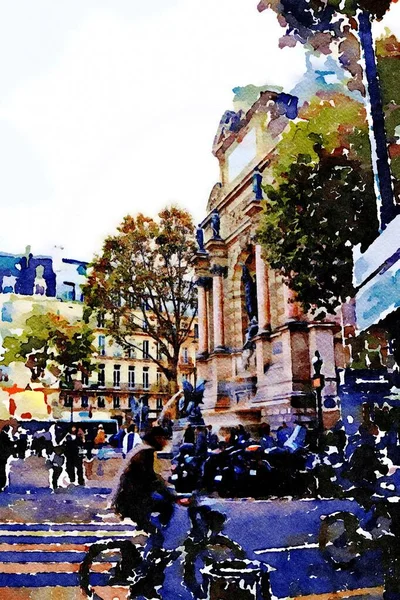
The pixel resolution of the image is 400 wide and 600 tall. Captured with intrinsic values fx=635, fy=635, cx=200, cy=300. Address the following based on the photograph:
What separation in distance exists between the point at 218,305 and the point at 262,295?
244mm

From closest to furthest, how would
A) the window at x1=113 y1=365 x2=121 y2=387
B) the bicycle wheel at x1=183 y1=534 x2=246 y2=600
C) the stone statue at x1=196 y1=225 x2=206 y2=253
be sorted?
1. the bicycle wheel at x1=183 y1=534 x2=246 y2=600
2. the window at x1=113 y1=365 x2=121 y2=387
3. the stone statue at x1=196 y1=225 x2=206 y2=253

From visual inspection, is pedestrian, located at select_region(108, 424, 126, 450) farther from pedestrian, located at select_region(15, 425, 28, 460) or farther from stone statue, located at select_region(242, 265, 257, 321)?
stone statue, located at select_region(242, 265, 257, 321)

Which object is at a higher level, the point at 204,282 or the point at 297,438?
the point at 204,282

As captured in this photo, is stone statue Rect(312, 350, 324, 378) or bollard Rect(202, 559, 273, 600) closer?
bollard Rect(202, 559, 273, 600)

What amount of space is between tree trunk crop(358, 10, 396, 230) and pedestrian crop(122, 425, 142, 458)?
5.17 ft

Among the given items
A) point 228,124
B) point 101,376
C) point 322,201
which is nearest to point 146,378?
point 101,376

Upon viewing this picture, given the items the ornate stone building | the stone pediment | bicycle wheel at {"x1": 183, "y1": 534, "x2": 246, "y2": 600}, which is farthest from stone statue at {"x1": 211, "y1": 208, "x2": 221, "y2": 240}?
bicycle wheel at {"x1": 183, "y1": 534, "x2": 246, "y2": 600}

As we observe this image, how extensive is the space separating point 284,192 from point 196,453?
1.42 meters

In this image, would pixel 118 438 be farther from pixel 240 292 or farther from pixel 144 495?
pixel 240 292

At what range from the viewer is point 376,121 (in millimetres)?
2848

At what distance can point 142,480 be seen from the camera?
2844mm

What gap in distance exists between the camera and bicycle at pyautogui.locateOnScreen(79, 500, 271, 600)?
8.68ft

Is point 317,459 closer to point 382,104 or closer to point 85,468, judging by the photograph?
point 85,468

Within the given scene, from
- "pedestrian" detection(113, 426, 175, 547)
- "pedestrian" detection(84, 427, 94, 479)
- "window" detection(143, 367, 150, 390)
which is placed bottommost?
"pedestrian" detection(113, 426, 175, 547)
